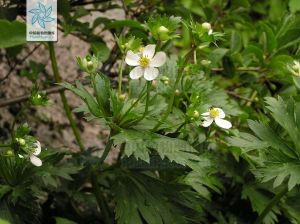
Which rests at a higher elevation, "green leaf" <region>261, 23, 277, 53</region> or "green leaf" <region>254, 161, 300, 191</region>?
"green leaf" <region>261, 23, 277, 53</region>

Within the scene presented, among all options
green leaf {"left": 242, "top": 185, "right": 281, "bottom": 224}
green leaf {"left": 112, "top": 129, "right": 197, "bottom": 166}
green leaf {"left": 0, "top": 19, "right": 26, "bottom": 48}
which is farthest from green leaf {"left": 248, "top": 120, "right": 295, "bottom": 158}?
green leaf {"left": 0, "top": 19, "right": 26, "bottom": 48}

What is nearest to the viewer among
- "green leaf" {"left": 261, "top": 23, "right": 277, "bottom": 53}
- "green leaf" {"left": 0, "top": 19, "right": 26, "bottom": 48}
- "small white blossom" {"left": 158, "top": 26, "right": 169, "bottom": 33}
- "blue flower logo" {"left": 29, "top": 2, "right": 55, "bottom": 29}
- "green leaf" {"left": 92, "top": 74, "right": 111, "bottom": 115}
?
"small white blossom" {"left": 158, "top": 26, "right": 169, "bottom": 33}

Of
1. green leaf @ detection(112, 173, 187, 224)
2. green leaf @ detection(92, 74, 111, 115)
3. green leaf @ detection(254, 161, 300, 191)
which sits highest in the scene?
green leaf @ detection(92, 74, 111, 115)

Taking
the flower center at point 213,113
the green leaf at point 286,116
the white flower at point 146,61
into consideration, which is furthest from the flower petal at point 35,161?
the green leaf at point 286,116

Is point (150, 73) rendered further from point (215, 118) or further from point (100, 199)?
point (100, 199)

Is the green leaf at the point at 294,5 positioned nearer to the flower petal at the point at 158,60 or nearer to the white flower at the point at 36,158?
the flower petal at the point at 158,60

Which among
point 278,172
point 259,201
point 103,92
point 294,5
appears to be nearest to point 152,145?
point 103,92

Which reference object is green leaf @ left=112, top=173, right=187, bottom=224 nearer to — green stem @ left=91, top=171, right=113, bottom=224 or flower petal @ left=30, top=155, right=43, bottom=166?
green stem @ left=91, top=171, right=113, bottom=224
